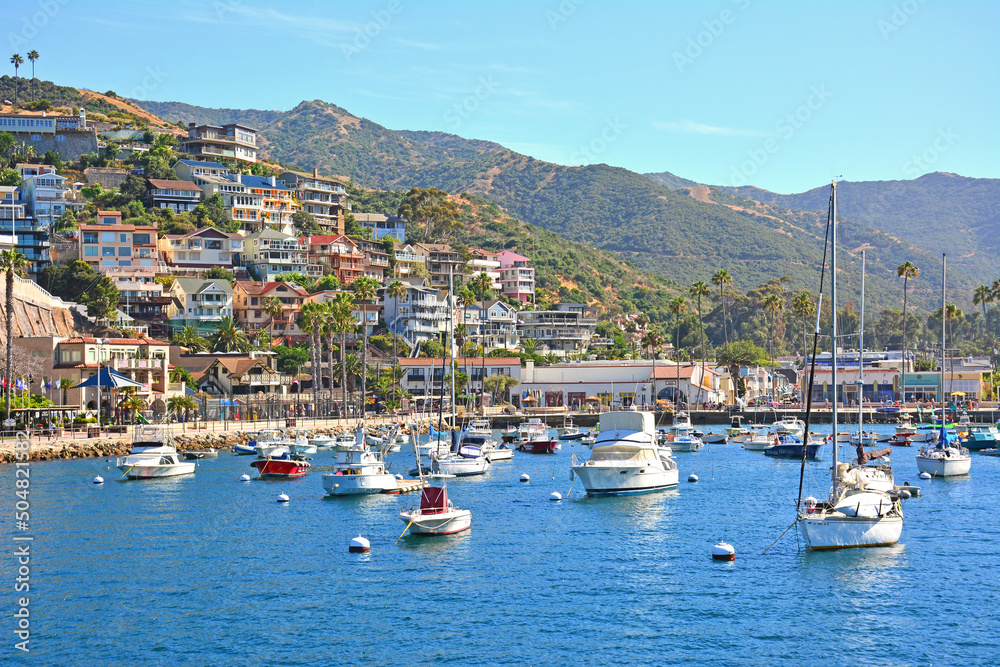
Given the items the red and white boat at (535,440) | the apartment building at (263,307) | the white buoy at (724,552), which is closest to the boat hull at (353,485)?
the white buoy at (724,552)

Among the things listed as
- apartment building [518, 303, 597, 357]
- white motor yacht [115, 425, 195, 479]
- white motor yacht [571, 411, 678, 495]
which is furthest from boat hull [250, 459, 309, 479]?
apartment building [518, 303, 597, 357]

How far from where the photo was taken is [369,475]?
6050 centimetres

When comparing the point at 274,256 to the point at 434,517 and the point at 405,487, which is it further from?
the point at 434,517

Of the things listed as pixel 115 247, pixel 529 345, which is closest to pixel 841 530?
pixel 529 345

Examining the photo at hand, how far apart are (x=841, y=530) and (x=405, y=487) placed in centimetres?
2989

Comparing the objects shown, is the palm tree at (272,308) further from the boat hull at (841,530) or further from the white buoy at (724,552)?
the boat hull at (841,530)

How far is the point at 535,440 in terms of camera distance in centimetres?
9750

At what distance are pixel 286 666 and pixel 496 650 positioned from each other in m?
6.23

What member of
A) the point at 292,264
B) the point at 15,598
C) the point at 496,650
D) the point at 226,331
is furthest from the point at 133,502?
the point at 292,264

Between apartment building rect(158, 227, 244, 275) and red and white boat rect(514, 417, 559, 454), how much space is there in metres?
85.1

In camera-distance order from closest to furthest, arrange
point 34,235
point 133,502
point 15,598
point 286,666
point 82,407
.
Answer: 1. point 286,666
2. point 15,598
3. point 133,502
4. point 82,407
5. point 34,235

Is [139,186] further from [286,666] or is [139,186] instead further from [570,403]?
[286,666]

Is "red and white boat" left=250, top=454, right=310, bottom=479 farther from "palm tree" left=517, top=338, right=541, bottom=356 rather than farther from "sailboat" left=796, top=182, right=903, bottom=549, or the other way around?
"palm tree" left=517, top=338, right=541, bottom=356

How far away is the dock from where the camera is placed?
6144cm
